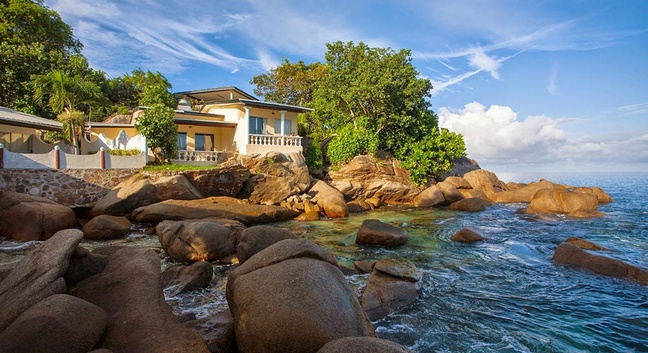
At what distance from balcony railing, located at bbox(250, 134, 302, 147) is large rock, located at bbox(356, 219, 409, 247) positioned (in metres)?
15.5

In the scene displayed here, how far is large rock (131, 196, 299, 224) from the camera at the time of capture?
679 inches

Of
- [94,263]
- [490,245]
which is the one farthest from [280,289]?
[490,245]

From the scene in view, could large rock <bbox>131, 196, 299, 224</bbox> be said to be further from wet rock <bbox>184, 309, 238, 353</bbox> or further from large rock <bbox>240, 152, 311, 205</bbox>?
wet rock <bbox>184, 309, 238, 353</bbox>

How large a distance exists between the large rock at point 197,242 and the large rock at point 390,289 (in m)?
5.32

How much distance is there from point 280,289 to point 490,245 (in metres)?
11.9

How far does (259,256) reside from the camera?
5.94m

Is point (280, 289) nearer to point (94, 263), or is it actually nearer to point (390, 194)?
point (94, 263)

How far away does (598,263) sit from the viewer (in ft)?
34.4

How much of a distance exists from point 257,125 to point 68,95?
45.5ft

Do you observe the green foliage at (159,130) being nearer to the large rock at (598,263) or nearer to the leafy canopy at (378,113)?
the leafy canopy at (378,113)

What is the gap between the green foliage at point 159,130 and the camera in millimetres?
22969

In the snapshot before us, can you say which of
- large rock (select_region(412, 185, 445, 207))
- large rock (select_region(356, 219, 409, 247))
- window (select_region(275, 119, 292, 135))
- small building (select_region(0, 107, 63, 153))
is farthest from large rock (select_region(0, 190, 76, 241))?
large rock (select_region(412, 185, 445, 207))

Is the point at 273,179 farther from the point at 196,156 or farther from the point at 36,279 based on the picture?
the point at 36,279

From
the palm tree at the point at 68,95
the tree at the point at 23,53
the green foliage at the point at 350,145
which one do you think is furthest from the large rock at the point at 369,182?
the tree at the point at 23,53
